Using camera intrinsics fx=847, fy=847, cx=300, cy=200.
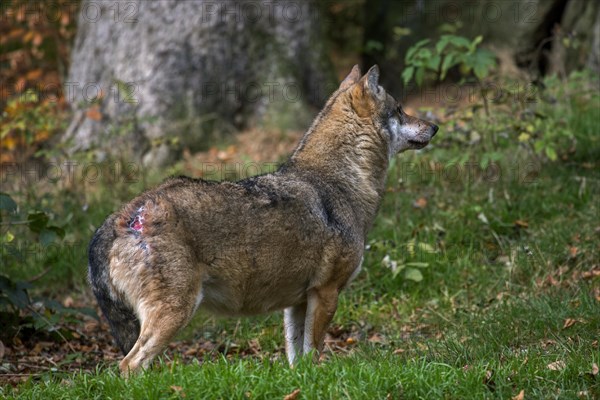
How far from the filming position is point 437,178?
9.85 meters

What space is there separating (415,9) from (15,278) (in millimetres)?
8283

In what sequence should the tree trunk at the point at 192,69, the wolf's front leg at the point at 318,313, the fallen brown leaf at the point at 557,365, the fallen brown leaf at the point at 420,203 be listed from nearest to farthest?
the fallen brown leaf at the point at 557,365 → the wolf's front leg at the point at 318,313 → the fallen brown leaf at the point at 420,203 → the tree trunk at the point at 192,69

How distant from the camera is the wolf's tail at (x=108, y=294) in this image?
5574 millimetres

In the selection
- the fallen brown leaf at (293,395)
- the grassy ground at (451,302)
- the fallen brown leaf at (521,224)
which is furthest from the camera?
the fallen brown leaf at (521,224)

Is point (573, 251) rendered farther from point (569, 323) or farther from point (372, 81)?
point (372, 81)

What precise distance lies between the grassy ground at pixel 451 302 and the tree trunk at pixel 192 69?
1.72 meters

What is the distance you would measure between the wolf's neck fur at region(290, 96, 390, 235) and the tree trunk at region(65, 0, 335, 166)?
14.7 ft

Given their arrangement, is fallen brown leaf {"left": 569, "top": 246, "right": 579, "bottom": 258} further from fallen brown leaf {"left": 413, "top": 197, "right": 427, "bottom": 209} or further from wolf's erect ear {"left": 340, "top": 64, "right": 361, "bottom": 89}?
wolf's erect ear {"left": 340, "top": 64, "right": 361, "bottom": 89}

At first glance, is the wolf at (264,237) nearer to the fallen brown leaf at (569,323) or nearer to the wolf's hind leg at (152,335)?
the wolf's hind leg at (152,335)

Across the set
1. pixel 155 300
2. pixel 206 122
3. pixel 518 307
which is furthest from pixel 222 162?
pixel 155 300

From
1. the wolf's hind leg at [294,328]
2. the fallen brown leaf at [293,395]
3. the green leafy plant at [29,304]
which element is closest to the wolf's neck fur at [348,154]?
the wolf's hind leg at [294,328]

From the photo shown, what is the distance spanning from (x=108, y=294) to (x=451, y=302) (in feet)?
11.7

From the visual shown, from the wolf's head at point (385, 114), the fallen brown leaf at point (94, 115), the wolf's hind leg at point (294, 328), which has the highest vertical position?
the wolf's head at point (385, 114)

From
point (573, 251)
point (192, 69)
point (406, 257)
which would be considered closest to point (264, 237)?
point (406, 257)
